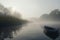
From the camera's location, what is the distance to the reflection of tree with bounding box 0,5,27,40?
1.26 m

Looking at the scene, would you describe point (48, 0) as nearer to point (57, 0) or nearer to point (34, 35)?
point (57, 0)

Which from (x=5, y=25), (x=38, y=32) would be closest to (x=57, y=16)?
(x=38, y=32)

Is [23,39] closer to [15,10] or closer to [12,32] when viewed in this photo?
[12,32]

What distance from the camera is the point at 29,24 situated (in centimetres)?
126

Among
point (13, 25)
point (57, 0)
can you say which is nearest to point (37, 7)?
point (57, 0)

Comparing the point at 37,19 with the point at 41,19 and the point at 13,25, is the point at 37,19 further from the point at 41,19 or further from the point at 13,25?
the point at 13,25

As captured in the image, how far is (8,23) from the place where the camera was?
4.24ft

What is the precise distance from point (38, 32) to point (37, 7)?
324 millimetres

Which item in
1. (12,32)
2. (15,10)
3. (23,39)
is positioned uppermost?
(15,10)

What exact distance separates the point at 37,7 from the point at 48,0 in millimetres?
166

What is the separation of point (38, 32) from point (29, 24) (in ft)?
0.49

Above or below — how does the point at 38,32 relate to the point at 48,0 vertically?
below

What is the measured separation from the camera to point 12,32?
127 cm

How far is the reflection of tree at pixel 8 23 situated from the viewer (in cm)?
Answer: 126
